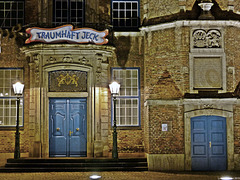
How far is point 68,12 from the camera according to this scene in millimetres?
19156

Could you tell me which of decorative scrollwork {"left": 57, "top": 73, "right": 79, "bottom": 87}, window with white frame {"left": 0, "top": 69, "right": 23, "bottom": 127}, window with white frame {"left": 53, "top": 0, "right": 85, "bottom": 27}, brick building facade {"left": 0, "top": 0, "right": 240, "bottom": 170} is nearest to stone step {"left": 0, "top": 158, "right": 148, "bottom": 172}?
brick building facade {"left": 0, "top": 0, "right": 240, "bottom": 170}

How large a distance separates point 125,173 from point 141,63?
5.39 meters

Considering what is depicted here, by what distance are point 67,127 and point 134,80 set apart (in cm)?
372

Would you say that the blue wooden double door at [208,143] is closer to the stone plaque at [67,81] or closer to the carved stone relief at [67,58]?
the stone plaque at [67,81]

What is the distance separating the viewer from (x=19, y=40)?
62.9 ft

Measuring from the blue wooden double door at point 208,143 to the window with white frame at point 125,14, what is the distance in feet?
18.2

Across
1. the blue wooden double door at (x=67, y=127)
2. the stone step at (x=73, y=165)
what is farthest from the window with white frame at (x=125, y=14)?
the stone step at (x=73, y=165)

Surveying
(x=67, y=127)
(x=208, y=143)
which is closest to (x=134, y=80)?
(x=67, y=127)

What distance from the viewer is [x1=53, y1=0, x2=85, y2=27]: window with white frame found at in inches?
754

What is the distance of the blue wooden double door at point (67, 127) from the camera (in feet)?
60.3

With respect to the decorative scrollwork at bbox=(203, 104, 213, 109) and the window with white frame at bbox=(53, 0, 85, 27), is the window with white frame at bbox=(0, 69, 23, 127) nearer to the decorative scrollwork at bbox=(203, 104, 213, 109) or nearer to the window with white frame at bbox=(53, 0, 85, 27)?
the window with white frame at bbox=(53, 0, 85, 27)

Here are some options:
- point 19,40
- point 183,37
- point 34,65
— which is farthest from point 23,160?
point 183,37

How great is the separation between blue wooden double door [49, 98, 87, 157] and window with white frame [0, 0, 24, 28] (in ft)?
13.8

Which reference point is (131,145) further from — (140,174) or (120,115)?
(140,174)
